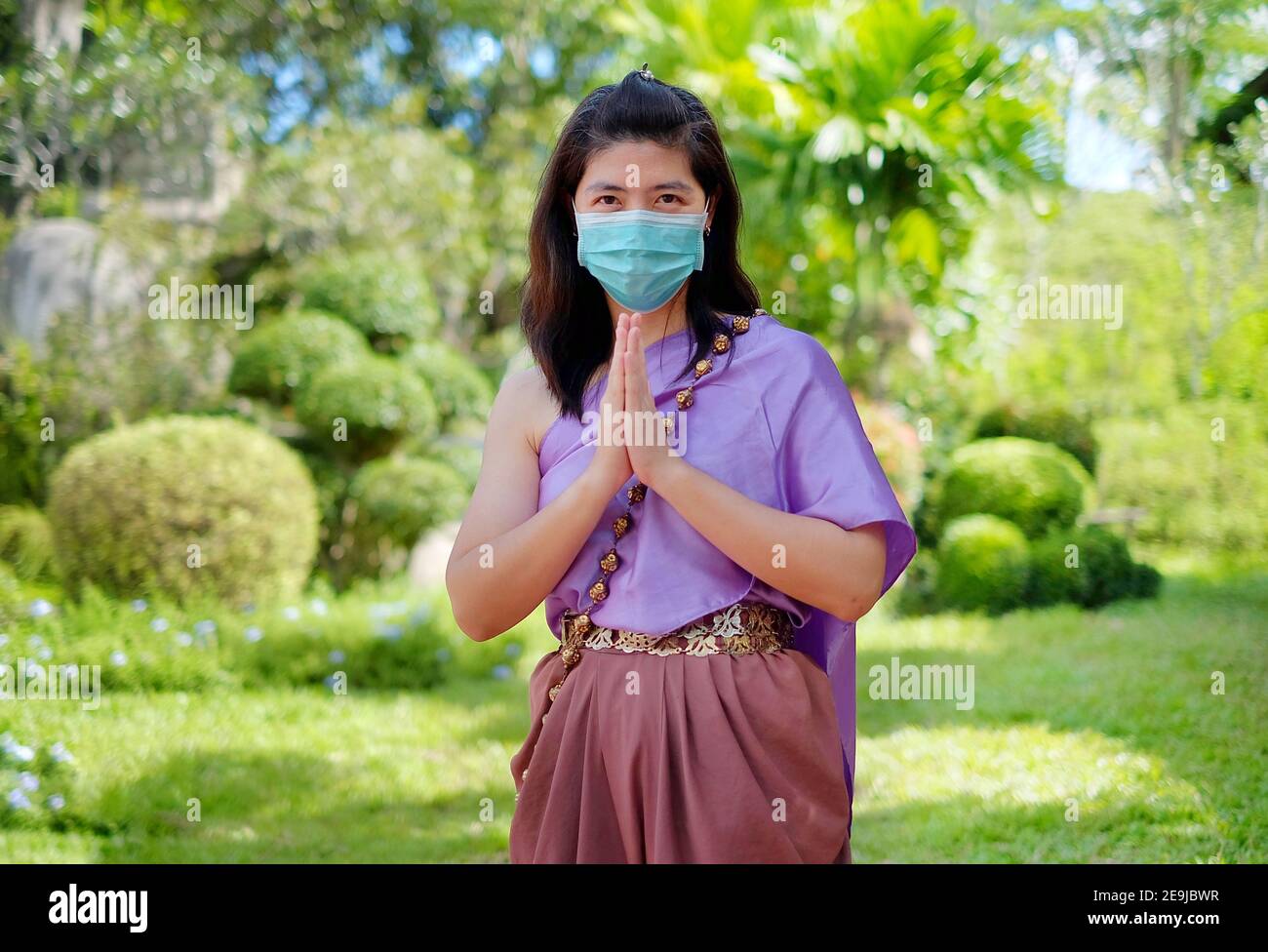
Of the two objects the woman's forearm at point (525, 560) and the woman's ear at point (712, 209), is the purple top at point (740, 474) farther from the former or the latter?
the woman's ear at point (712, 209)

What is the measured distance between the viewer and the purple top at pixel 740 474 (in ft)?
5.72

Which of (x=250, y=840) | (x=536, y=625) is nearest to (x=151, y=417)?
(x=536, y=625)

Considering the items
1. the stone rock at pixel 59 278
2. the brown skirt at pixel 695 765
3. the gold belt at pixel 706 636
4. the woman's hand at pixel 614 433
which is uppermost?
the stone rock at pixel 59 278

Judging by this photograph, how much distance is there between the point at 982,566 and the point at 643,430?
610 cm

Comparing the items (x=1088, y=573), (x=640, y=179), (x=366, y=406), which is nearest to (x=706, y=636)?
(x=640, y=179)

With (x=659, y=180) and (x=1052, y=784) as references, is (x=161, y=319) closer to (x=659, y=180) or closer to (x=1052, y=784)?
(x=1052, y=784)

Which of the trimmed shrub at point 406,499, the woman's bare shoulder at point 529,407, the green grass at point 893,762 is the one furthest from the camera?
the trimmed shrub at point 406,499

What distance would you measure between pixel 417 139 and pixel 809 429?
8795 millimetres

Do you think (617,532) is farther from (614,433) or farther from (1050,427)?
(1050,427)

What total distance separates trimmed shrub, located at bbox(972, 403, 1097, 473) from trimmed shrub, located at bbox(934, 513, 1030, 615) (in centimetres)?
119

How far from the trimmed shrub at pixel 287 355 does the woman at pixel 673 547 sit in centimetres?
649

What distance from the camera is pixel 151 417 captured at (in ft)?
23.5

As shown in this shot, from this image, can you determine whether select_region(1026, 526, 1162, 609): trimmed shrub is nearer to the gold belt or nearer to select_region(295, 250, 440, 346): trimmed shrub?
select_region(295, 250, 440, 346): trimmed shrub

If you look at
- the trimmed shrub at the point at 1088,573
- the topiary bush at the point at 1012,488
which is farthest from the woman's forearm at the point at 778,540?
the topiary bush at the point at 1012,488
